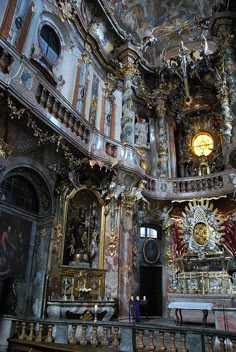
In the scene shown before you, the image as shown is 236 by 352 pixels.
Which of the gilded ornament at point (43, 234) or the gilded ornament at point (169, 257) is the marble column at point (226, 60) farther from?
the gilded ornament at point (43, 234)

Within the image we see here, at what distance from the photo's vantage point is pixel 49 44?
40.0 feet

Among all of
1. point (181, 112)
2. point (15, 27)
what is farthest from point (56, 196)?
point (181, 112)

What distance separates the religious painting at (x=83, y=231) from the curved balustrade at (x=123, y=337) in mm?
3356

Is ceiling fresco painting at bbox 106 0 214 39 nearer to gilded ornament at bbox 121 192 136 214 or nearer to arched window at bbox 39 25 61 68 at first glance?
arched window at bbox 39 25 61 68

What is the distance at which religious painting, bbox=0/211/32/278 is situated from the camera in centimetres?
864

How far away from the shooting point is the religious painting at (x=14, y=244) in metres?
8.64

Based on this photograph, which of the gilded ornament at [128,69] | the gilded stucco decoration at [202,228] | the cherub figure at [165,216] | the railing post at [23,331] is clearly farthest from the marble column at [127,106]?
the railing post at [23,331]

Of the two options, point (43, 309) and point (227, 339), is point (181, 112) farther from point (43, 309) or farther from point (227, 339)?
point (227, 339)

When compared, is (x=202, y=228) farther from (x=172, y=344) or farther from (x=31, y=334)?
(x=31, y=334)

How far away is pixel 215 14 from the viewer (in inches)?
596

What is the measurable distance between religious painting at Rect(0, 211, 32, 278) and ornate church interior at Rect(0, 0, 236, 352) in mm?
42

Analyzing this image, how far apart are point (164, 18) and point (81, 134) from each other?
12559 millimetres

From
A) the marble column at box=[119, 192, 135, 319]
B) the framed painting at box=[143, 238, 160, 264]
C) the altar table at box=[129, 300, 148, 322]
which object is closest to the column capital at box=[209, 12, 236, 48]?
the marble column at box=[119, 192, 135, 319]

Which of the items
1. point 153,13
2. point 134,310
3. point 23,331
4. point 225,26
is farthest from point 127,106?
point 23,331
